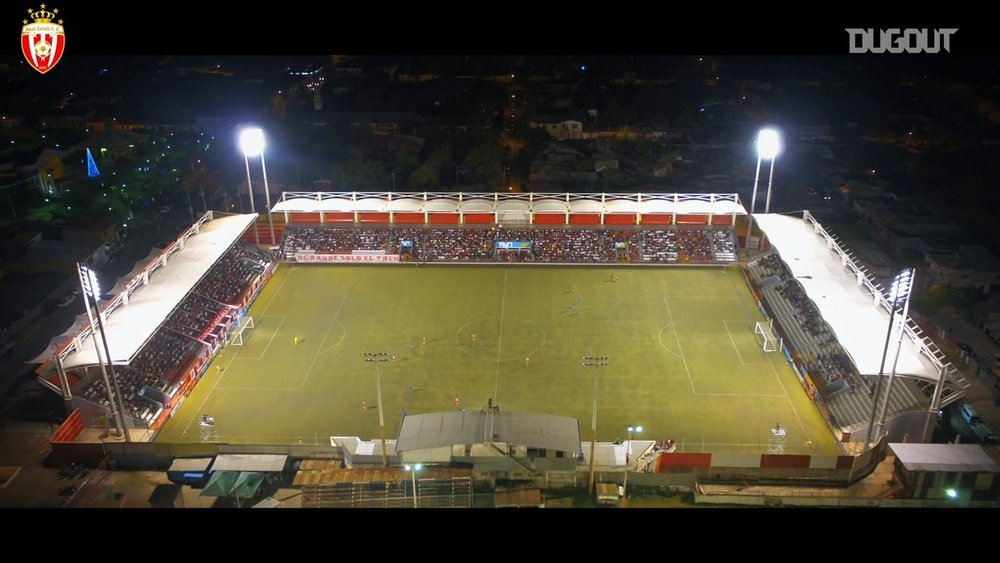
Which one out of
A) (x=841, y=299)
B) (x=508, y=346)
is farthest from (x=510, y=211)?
(x=841, y=299)

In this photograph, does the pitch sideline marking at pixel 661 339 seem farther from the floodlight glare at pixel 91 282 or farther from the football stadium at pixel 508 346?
the floodlight glare at pixel 91 282

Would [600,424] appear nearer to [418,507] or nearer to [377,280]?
[418,507]

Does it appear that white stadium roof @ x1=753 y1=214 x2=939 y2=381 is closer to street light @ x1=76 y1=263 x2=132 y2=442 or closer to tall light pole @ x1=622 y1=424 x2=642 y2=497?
tall light pole @ x1=622 y1=424 x2=642 y2=497

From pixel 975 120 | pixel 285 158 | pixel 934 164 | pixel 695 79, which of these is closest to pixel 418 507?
pixel 285 158

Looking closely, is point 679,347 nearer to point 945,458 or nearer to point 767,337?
point 767,337

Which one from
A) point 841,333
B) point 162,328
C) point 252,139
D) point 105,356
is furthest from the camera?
point 252,139

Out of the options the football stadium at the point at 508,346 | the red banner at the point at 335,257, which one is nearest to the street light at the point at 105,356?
the football stadium at the point at 508,346
